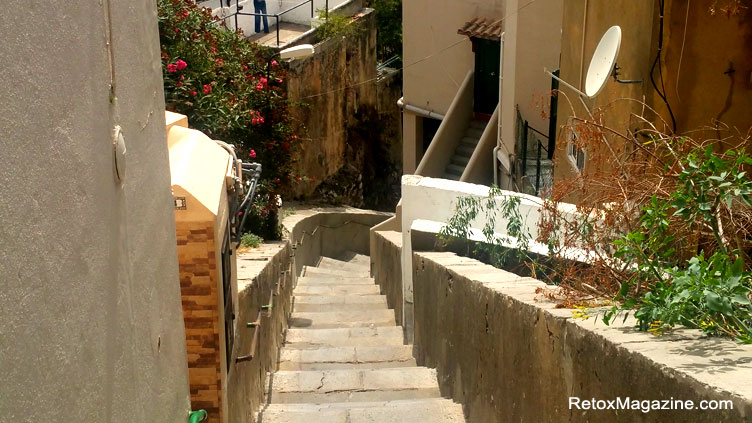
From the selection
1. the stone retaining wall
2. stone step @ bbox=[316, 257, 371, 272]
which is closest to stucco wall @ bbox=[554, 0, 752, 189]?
the stone retaining wall

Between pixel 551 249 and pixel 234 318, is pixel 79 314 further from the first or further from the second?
pixel 551 249

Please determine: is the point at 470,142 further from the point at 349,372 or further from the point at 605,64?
the point at 605,64

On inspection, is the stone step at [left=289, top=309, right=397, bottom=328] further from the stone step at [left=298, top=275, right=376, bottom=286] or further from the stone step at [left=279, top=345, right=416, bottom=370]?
the stone step at [left=298, top=275, right=376, bottom=286]

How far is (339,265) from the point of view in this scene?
2064 cm

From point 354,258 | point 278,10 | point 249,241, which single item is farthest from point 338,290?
point 278,10

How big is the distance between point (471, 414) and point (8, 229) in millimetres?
5054

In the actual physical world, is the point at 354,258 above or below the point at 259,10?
below

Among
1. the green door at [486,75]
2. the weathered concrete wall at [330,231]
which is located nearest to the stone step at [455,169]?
the green door at [486,75]

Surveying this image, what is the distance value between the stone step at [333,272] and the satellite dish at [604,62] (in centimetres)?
1092

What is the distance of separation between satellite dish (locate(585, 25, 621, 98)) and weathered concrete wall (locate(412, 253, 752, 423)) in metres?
1.81

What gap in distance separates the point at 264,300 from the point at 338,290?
570cm

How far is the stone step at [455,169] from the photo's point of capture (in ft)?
61.5

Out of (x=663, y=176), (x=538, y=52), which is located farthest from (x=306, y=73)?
(x=663, y=176)

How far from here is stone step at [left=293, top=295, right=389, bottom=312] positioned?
41.7 feet
